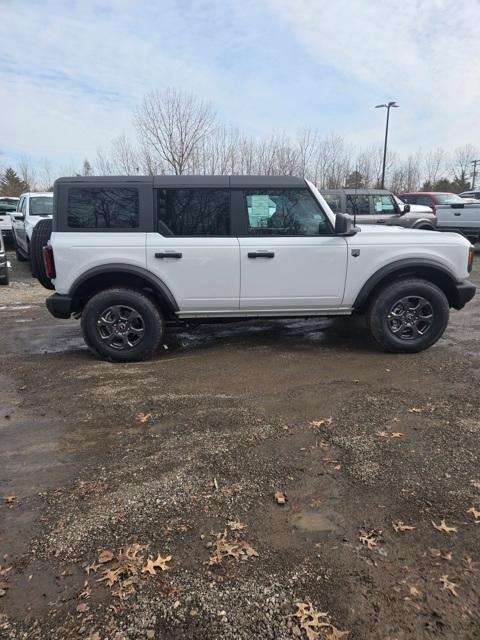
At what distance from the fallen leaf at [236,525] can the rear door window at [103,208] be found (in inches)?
132

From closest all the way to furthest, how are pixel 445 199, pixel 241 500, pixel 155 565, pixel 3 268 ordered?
pixel 155 565
pixel 241 500
pixel 3 268
pixel 445 199

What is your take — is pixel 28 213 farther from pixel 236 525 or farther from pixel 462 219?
pixel 462 219

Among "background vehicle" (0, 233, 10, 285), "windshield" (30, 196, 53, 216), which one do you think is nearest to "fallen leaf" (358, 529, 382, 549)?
"background vehicle" (0, 233, 10, 285)

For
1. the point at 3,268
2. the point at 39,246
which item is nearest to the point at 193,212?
the point at 39,246

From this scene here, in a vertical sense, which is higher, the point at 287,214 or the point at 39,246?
the point at 287,214

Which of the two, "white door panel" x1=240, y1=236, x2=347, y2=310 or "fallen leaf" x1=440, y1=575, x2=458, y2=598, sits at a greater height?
"white door panel" x1=240, y1=236, x2=347, y2=310

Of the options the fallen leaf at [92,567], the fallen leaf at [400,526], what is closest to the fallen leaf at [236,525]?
the fallen leaf at [92,567]

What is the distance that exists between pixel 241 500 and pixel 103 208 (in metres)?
3.44

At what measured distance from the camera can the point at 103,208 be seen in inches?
197

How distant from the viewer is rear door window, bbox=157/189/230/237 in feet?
16.6

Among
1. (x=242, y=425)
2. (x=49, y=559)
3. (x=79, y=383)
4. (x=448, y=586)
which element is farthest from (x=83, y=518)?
(x=79, y=383)

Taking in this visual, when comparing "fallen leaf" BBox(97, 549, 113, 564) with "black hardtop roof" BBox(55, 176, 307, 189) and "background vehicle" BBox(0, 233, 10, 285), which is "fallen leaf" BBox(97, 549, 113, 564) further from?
"background vehicle" BBox(0, 233, 10, 285)

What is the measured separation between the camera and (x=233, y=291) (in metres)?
5.15

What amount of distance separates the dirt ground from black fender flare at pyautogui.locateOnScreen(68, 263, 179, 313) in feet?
2.52
